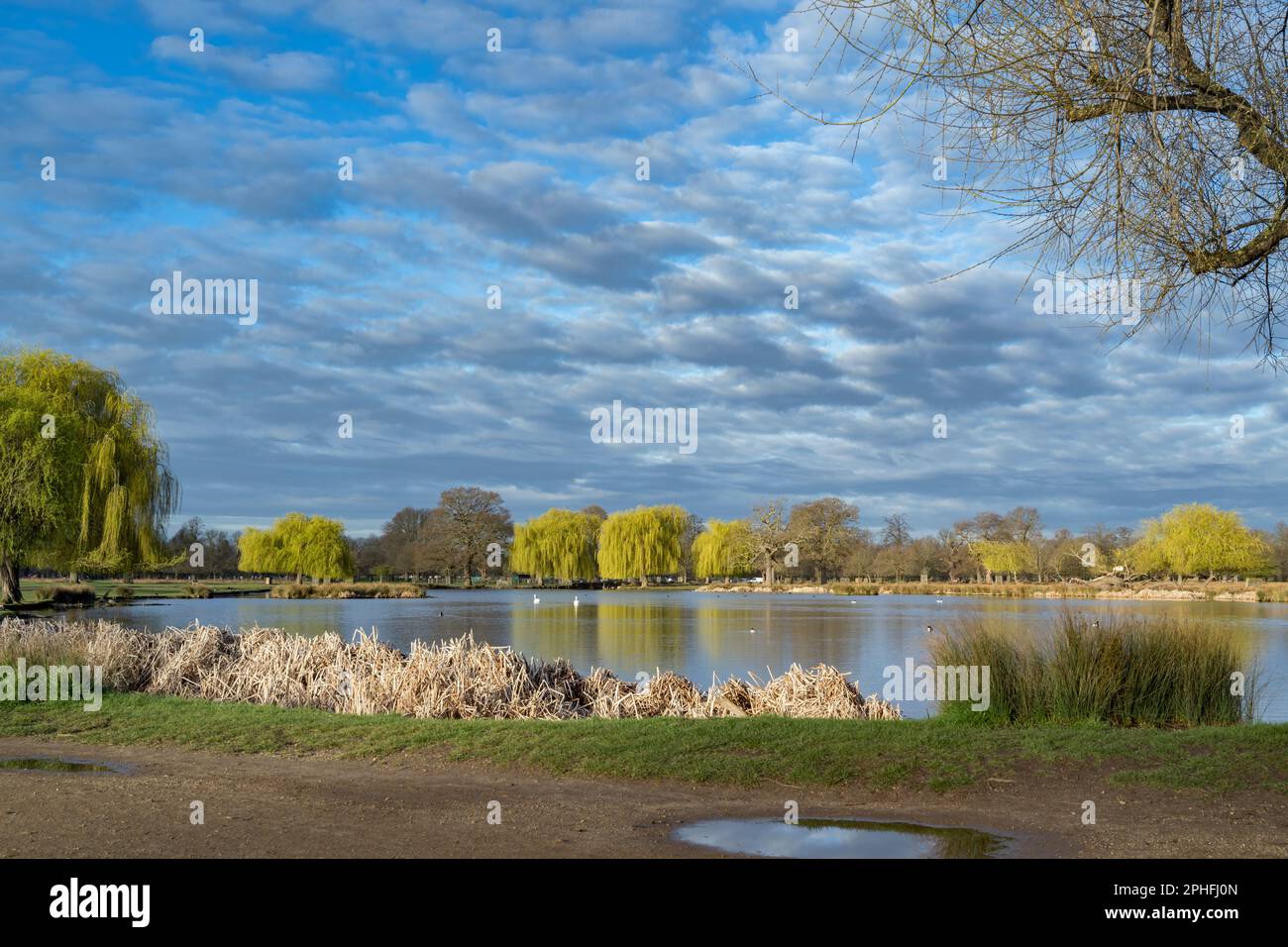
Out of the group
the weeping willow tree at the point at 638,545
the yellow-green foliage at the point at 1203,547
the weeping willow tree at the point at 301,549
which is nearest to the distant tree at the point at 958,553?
the yellow-green foliage at the point at 1203,547

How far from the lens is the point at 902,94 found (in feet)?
18.9

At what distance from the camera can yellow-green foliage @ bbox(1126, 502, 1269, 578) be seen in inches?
3211

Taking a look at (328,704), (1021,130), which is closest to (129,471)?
(328,704)

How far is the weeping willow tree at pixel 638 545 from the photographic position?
8762 centimetres

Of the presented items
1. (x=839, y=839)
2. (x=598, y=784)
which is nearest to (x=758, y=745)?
(x=598, y=784)

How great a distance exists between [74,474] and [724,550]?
6699cm

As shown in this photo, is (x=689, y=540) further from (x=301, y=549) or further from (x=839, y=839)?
(x=839, y=839)

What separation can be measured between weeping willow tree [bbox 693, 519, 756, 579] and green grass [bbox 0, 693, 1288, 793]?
84.9 m

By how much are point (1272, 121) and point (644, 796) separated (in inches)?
270

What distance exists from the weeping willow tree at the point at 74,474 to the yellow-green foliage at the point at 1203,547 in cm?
7187

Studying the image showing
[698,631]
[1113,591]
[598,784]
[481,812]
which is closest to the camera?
[481,812]

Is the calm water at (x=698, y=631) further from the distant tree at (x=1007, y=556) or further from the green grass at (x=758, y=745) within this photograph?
the distant tree at (x=1007, y=556)

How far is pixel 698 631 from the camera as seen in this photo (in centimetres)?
3409

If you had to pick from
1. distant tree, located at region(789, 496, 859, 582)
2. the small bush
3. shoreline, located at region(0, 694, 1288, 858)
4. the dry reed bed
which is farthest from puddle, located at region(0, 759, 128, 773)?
distant tree, located at region(789, 496, 859, 582)
